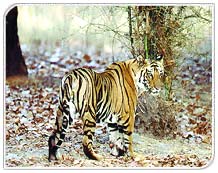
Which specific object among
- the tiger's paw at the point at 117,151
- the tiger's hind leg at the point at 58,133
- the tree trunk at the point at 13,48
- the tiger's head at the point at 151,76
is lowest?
the tiger's paw at the point at 117,151

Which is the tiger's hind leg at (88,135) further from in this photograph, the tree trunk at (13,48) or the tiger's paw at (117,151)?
the tree trunk at (13,48)

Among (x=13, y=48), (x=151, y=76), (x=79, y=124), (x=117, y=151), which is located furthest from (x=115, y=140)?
(x=13, y=48)

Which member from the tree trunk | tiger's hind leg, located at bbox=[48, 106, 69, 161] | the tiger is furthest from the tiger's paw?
the tree trunk

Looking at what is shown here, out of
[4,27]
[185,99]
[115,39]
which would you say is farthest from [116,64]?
[4,27]

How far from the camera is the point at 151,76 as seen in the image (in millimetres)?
2697

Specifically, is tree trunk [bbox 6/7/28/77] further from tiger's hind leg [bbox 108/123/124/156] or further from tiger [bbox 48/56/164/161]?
tiger's hind leg [bbox 108/123/124/156]

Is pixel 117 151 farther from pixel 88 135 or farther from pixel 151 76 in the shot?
pixel 151 76

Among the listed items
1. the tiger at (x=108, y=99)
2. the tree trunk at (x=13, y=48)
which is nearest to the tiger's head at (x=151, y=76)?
the tiger at (x=108, y=99)

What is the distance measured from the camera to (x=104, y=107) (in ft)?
8.77

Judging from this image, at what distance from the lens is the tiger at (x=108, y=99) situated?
2652 mm

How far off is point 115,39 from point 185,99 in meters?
0.41

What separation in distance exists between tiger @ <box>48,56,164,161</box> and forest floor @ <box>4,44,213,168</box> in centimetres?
3

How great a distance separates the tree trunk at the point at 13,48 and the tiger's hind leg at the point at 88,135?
35 cm

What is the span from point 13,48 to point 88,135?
0.50 m
